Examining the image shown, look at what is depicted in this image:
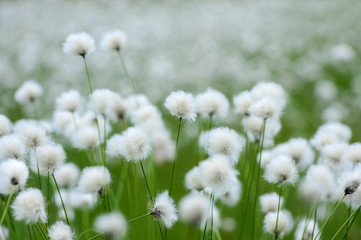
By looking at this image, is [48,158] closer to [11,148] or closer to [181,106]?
[11,148]

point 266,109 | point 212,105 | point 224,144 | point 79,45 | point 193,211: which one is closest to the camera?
point 193,211

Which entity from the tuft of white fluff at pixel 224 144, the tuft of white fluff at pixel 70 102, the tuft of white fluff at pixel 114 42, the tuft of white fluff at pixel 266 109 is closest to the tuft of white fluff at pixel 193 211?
the tuft of white fluff at pixel 224 144

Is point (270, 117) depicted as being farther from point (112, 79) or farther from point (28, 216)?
point (112, 79)

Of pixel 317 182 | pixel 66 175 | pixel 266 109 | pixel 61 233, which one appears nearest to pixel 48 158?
pixel 61 233

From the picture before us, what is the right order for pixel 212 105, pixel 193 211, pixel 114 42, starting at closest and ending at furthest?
1. pixel 193 211
2. pixel 212 105
3. pixel 114 42

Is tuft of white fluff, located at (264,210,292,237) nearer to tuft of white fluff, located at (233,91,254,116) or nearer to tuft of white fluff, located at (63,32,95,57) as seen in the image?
tuft of white fluff, located at (233,91,254,116)

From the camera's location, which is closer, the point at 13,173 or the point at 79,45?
the point at 13,173
